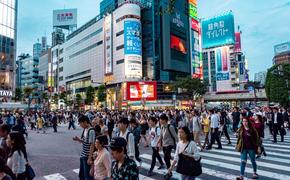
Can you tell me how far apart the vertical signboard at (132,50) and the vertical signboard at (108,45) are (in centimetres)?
783

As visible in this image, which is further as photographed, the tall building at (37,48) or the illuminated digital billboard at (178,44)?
the tall building at (37,48)

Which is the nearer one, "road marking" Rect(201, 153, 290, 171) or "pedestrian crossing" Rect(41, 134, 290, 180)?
"pedestrian crossing" Rect(41, 134, 290, 180)

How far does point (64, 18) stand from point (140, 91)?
54.7 metres

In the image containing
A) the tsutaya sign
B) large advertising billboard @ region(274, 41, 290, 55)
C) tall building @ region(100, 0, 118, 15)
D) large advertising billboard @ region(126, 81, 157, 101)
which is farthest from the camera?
large advertising billboard @ region(274, 41, 290, 55)

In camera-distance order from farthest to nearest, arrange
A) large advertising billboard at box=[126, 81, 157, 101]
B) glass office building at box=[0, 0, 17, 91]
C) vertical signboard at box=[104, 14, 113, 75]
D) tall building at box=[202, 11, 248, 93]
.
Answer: tall building at box=[202, 11, 248, 93], vertical signboard at box=[104, 14, 113, 75], large advertising billboard at box=[126, 81, 157, 101], glass office building at box=[0, 0, 17, 91]

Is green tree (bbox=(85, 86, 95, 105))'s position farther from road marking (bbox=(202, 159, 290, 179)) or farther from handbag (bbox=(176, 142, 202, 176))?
handbag (bbox=(176, 142, 202, 176))

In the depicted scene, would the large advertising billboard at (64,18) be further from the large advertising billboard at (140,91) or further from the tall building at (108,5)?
the large advertising billboard at (140,91)

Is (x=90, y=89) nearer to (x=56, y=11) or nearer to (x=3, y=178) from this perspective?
(x=56, y=11)

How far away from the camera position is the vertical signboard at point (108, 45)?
67.2 m

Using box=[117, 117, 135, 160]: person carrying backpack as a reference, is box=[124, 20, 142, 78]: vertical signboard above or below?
above

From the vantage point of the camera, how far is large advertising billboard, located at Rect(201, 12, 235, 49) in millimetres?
70062

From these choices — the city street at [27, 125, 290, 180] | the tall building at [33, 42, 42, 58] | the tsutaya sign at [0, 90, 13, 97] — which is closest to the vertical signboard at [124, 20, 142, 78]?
the tsutaya sign at [0, 90, 13, 97]

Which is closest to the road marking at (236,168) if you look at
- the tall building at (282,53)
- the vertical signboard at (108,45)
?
the vertical signboard at (108,45)

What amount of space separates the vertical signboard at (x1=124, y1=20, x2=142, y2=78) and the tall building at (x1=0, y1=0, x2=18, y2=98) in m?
23.4
